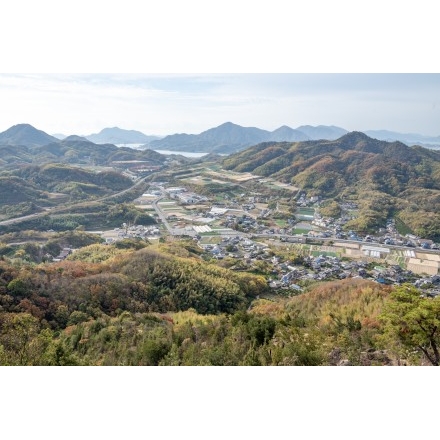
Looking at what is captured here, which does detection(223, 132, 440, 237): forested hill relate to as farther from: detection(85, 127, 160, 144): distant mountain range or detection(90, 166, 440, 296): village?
detection(85, 127, 160, 144): distant mountain range

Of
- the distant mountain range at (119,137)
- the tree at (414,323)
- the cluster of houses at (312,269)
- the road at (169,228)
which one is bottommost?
the distant mountain range at (119,137)

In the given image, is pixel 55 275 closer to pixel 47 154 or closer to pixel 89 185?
pixel 89 185

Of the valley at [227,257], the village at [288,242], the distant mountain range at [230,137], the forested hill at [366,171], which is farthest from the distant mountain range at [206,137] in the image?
the village at [288,242]

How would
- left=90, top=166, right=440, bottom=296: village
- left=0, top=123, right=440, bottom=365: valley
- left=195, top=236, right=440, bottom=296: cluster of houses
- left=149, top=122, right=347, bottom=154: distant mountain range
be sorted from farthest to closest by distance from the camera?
left=149, top=122, right=347, bottom=154: distant mountain range → left=90, top=166, right=440, bottom=296: village → left=195, top=236, right=440, bottom=296: cluster of houses → left=0, top=123, right=440, bottom=365: valley

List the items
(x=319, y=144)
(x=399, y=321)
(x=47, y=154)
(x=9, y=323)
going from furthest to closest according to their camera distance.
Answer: (x=47, y=154), (x=319, y=144), (x=9, y=323), (x=399, y=321)

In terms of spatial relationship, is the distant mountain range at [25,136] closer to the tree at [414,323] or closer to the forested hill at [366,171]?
the forested hill at [366,171]

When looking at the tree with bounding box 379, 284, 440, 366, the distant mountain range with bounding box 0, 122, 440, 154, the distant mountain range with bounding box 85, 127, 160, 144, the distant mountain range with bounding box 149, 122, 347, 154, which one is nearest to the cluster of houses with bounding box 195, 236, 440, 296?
the tree with bounding box 379, 284, 440, 366

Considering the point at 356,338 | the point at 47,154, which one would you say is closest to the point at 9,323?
the point at 356,338
